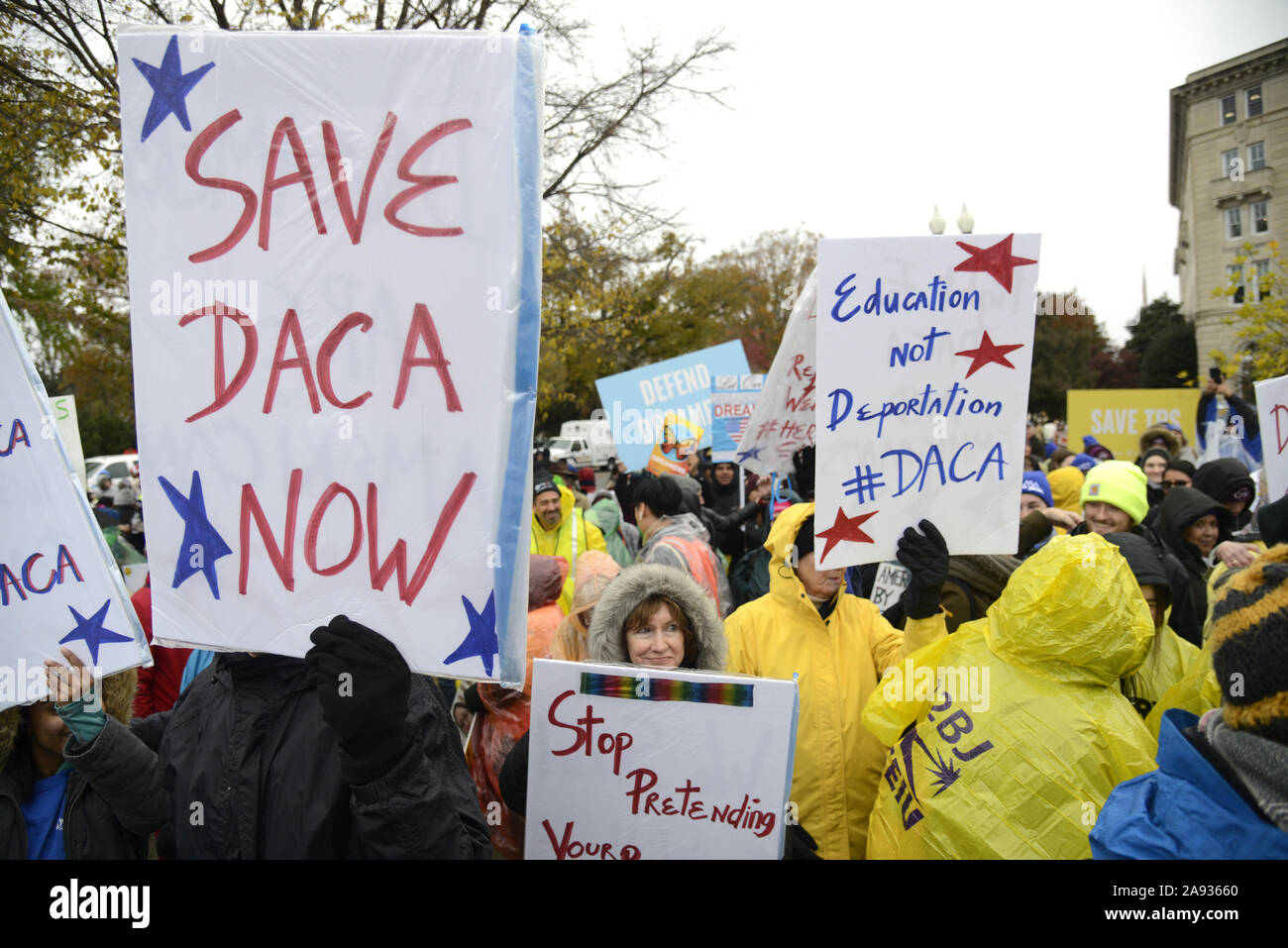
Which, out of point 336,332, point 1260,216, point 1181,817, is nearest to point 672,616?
point 336,332

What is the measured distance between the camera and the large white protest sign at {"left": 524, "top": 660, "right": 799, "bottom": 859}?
7.39 ft

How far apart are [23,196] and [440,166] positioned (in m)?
9.79

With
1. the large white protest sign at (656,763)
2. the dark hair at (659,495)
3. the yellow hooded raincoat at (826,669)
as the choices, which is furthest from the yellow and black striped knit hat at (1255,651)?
the dark hair at (659,495)

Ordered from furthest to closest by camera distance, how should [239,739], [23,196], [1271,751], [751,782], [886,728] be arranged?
[23,196] < [886,728] < [751,782] < [239,739] < [1271,751]

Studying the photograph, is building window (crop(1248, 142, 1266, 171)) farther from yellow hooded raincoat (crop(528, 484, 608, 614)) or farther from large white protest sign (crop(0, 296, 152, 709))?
large white protest sign (crop(0, 296, 152, 709))

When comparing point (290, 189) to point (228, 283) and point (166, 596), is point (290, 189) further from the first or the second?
point (166, 596)

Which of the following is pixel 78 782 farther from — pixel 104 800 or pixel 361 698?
pixel 361 698

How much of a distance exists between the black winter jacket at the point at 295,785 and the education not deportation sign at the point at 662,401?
6777 mm

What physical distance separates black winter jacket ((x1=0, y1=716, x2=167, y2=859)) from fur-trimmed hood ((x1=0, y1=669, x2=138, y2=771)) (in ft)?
0.28

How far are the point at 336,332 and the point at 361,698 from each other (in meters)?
0.78

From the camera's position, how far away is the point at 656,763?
228 cm

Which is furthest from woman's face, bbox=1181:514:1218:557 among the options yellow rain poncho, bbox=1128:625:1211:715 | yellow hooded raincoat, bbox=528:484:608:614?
yellow hooded raincoat, bbox=528:484:608:614
